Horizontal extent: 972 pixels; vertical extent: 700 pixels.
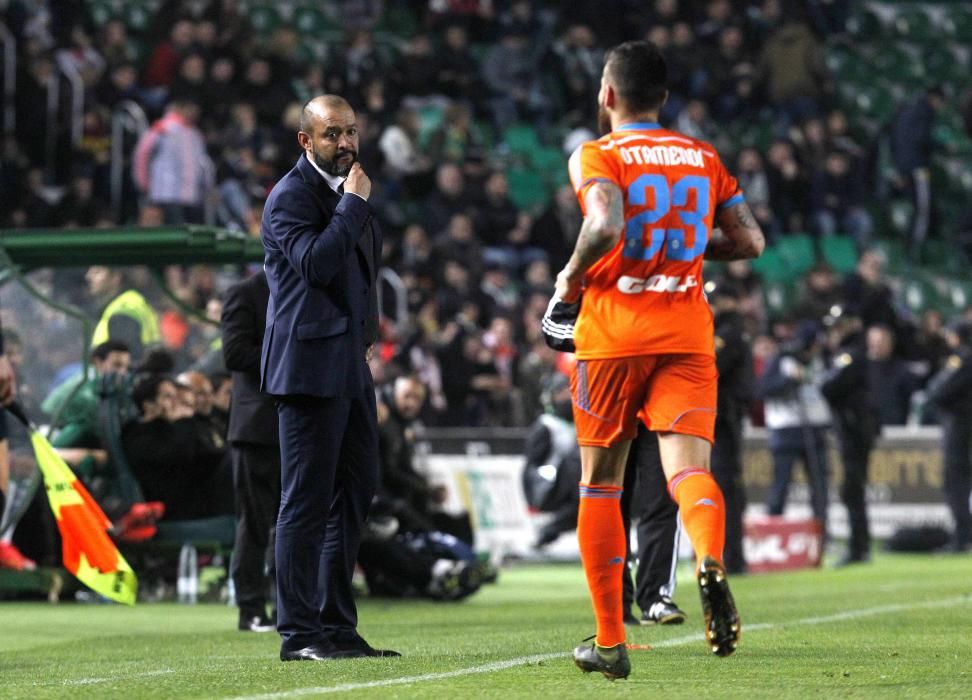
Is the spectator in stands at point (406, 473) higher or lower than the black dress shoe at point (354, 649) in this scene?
higher

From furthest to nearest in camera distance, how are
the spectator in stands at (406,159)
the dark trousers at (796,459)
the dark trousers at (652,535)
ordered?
1. the spectator in stands at (406,159)
2. the dark trousers at (796,459)
3. the dark trousers at (652,535)

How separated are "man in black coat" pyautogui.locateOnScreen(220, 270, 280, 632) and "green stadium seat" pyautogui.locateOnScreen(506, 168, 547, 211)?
661 inches

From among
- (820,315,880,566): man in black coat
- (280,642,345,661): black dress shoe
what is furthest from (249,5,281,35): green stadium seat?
(280,642,345,661): black dress shoe

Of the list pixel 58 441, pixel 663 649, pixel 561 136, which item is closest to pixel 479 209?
pixel 561 136

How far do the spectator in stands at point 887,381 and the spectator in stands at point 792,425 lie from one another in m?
2.60

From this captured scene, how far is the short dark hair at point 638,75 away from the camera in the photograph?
22.8 feet

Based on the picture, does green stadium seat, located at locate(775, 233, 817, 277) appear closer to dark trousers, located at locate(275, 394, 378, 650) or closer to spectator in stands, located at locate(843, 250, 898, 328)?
spectator in stands, located at locate(843, 250, 898, 328)

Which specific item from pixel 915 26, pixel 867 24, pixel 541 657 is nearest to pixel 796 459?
pixel 541 657

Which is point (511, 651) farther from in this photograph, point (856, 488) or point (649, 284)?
point (856, 488)

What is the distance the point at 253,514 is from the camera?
34.7ft

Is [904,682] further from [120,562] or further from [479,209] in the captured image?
[479,209]

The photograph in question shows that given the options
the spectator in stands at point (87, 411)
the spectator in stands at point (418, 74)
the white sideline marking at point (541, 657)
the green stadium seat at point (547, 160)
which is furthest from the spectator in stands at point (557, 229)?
the white sideline marking at point (541, 657)

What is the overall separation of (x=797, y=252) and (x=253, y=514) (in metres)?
18.0

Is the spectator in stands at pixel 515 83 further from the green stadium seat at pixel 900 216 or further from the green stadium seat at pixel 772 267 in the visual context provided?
the green stadium seat at pixel 900 216
